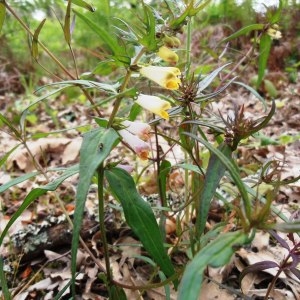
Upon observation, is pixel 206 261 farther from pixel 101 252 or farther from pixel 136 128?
pixel 101 252

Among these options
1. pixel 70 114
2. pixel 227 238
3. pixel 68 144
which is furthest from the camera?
pixel 70 114

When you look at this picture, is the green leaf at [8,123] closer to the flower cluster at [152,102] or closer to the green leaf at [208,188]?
the flower cluster at [152,102]

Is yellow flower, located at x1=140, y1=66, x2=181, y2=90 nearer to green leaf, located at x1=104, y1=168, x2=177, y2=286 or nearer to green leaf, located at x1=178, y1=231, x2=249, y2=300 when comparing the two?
green leaf, located at x1=104, y1=168, x2=177, y2=286

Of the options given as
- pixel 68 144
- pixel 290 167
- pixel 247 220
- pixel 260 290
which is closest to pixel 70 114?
pixel 68 144

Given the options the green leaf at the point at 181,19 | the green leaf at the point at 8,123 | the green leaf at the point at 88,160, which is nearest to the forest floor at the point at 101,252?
the green leaf at the point at 8,123

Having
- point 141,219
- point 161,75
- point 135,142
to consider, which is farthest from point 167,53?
point 141,219

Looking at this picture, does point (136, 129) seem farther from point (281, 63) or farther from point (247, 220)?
point (281, 63)
